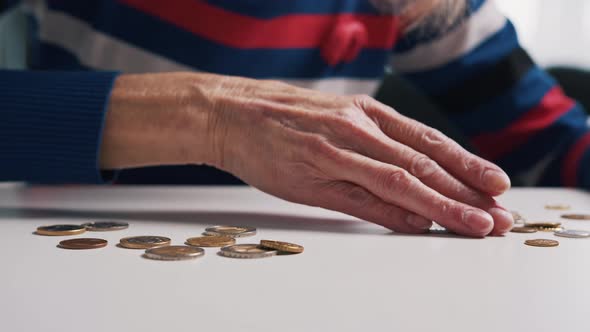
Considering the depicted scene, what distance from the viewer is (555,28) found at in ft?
14.8

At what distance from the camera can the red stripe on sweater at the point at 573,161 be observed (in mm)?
1514

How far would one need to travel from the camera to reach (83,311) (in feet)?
1.51

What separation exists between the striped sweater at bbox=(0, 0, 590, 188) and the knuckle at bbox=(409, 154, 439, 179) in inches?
28.0

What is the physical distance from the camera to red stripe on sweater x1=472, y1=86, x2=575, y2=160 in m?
1.62

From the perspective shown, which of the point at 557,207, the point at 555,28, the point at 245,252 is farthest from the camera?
the point at 555,28

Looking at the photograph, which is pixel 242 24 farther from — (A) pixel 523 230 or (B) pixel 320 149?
(A) pixel 523 230

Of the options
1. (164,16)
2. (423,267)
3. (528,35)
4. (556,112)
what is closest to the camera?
(423,267)

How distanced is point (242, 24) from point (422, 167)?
0.75 metres

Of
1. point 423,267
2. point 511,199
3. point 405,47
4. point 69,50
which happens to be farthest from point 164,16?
point 423,267

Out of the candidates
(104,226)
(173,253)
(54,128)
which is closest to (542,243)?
(173,253)

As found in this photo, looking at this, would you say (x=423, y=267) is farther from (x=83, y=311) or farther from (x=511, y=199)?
(x=511, y=199)

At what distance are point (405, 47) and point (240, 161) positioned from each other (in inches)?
34.4

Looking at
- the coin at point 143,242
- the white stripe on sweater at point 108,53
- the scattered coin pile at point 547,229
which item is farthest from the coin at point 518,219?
the white stripe on sweater at point 108,53

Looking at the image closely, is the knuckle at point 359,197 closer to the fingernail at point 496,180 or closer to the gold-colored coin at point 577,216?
the fingernail at point 496,180
